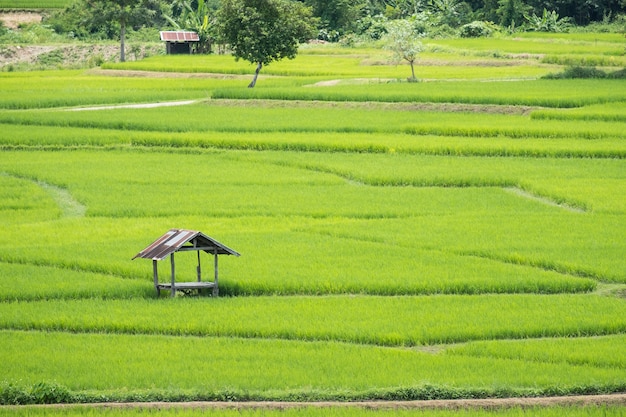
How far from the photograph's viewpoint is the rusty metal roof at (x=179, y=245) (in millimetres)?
15758

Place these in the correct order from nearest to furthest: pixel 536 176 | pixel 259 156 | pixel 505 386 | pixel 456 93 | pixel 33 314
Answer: pixel 505 386 → pixel 33 314 → pixel 536 176 → pixel 259 156 → pixel 456 93

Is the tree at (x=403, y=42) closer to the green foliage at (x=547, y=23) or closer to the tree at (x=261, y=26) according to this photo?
the tree at (x=261, y=26)

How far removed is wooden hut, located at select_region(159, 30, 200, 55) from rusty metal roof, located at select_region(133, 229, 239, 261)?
45660 mm

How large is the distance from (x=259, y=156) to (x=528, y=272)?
13.5m

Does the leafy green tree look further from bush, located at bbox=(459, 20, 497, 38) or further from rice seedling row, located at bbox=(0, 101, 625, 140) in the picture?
rice seedling row, located at bbox=(0, 101, 625, 140)

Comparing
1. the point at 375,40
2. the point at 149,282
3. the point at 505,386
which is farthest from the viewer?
the point at 375,40

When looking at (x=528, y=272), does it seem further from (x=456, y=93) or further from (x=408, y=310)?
(x=456, y=93)

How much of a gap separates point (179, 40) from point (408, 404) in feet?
171

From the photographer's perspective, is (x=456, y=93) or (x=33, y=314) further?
(x=456, y=93)

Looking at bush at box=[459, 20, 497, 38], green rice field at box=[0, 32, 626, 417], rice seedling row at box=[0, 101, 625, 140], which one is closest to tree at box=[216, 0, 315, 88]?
green rice field at box=[0, 32, 626, 417]

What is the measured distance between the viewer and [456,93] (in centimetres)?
3850

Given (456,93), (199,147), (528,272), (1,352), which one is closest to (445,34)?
(456,93)

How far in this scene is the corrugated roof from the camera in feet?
200

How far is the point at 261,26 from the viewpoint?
44.8 meters
